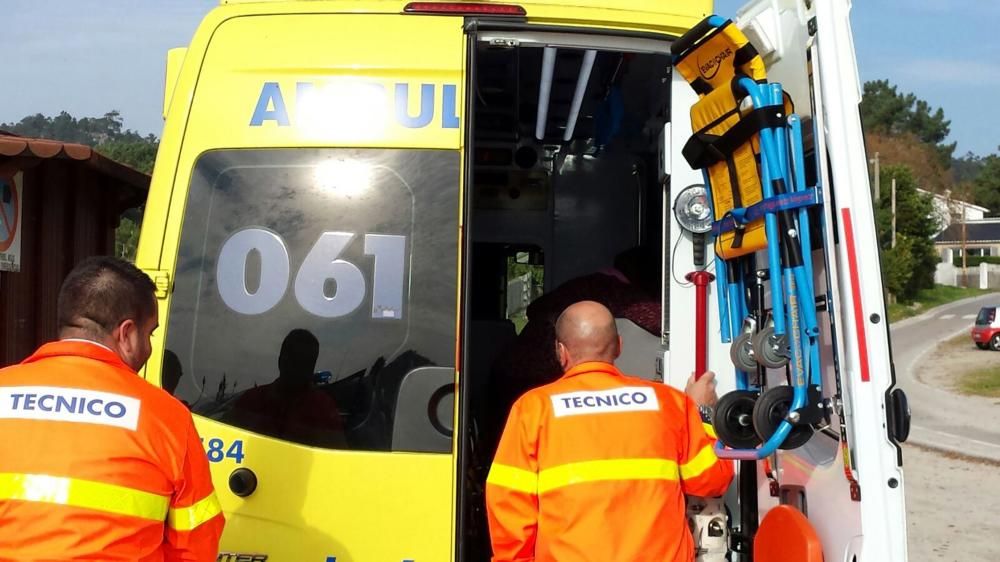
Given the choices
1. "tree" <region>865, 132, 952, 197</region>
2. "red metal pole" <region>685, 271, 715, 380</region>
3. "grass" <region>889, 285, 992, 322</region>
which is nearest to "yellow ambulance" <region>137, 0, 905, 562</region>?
"red metal pole" <region>685, 271, 715, 380</region>

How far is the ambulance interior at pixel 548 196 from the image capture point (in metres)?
4.89

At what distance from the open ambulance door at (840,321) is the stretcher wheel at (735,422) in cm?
14

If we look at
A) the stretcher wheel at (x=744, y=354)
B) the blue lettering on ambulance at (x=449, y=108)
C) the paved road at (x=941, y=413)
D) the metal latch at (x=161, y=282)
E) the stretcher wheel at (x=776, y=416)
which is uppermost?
the blue lettering on ambulance at (x=449, y=108)

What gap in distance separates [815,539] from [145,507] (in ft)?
5.41

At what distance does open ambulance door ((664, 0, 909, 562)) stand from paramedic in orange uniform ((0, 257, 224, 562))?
1520mm

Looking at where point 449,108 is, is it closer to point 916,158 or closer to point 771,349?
point 771,349

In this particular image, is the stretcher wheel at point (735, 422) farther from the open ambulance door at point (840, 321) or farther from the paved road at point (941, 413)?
the paved road at point (941, 413)

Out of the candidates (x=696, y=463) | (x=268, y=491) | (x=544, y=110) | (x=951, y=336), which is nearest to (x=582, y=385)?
(x=696, y=463)

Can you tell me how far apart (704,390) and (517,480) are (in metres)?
0.75

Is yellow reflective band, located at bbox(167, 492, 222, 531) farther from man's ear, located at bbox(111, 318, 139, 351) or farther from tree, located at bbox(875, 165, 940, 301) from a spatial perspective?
tree, located at bbox(875, 165, 940, 301)

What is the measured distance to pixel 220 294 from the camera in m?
2.82

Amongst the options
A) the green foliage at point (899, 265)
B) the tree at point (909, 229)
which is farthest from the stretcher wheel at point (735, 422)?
the tree at point (909, 229)

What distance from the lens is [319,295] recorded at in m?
2.82

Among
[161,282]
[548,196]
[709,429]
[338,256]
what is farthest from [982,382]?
[161,282]
